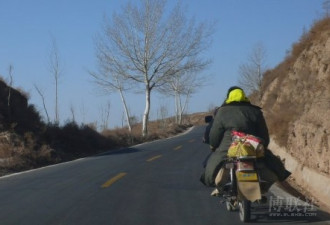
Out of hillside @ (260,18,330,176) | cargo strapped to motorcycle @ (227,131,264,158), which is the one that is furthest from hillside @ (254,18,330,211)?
cargo strapped to motorcycle @ (227,131,264,158)

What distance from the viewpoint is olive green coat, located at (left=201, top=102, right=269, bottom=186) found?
311 inches

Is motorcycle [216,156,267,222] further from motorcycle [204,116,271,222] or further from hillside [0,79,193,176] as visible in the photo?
hillside [0,79,193,176]

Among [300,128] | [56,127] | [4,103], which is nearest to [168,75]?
[56,127]

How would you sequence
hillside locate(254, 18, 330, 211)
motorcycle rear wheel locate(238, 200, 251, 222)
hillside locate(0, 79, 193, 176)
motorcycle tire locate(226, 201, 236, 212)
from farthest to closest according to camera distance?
hillside locate(0, 79, 193, 176) < hillside locate(254, 18, 330, 211) < motorcycle tire locate(226, 201, 236, 212) < motorcycle rear wheel locate(238, 200, 251, 222)

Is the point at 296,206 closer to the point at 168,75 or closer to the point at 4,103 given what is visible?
the point at 4,103

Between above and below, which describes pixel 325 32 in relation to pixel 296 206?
above

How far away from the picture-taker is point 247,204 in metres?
7.63

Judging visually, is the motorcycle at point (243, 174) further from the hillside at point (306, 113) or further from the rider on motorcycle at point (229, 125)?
the hillside at point (306, 113)

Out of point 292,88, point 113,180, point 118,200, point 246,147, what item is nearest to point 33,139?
point 113,180

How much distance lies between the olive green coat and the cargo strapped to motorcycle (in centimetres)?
27

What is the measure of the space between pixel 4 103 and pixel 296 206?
1757 centimetres

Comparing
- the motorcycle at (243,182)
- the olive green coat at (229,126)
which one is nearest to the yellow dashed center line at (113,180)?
the olive green coat at (229,126)

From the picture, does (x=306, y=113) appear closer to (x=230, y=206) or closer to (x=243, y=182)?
(x=230, y=206)

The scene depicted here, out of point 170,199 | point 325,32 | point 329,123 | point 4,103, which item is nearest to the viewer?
point 170,199
